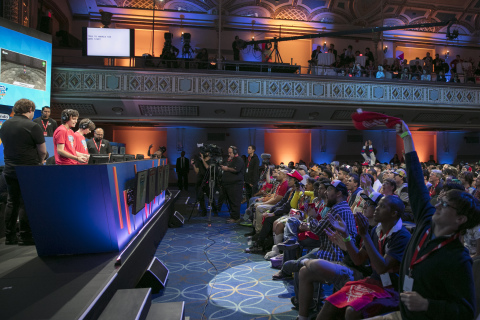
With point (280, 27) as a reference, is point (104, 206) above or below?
below

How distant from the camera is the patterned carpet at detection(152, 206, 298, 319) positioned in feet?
10.4

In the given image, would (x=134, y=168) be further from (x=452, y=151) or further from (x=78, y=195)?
(x=452, y=151)

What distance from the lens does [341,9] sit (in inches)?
614

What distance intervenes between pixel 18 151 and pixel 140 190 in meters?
1.29

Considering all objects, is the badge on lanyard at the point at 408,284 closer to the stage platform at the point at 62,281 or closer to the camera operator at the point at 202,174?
the stage platform at the point at 62,281

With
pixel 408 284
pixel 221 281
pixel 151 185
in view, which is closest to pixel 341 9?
pixel 151 185

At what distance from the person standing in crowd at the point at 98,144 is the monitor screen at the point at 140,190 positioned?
227 cm

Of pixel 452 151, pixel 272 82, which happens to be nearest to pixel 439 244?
pixel 272 82

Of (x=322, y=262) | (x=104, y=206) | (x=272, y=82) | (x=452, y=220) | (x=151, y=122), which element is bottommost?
(x=322, y=262)

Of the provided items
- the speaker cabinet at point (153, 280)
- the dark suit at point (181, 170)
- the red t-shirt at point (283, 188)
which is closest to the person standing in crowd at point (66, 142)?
the speaker cabinet at point (153, 280)

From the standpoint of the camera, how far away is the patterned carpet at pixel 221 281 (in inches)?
125

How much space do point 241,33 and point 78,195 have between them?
1441cm

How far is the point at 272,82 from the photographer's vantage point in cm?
1242

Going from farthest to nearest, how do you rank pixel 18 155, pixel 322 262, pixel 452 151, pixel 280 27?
pixel 452 151 → pixel 280 27 → pixel 18 155 → pixel 322 262
